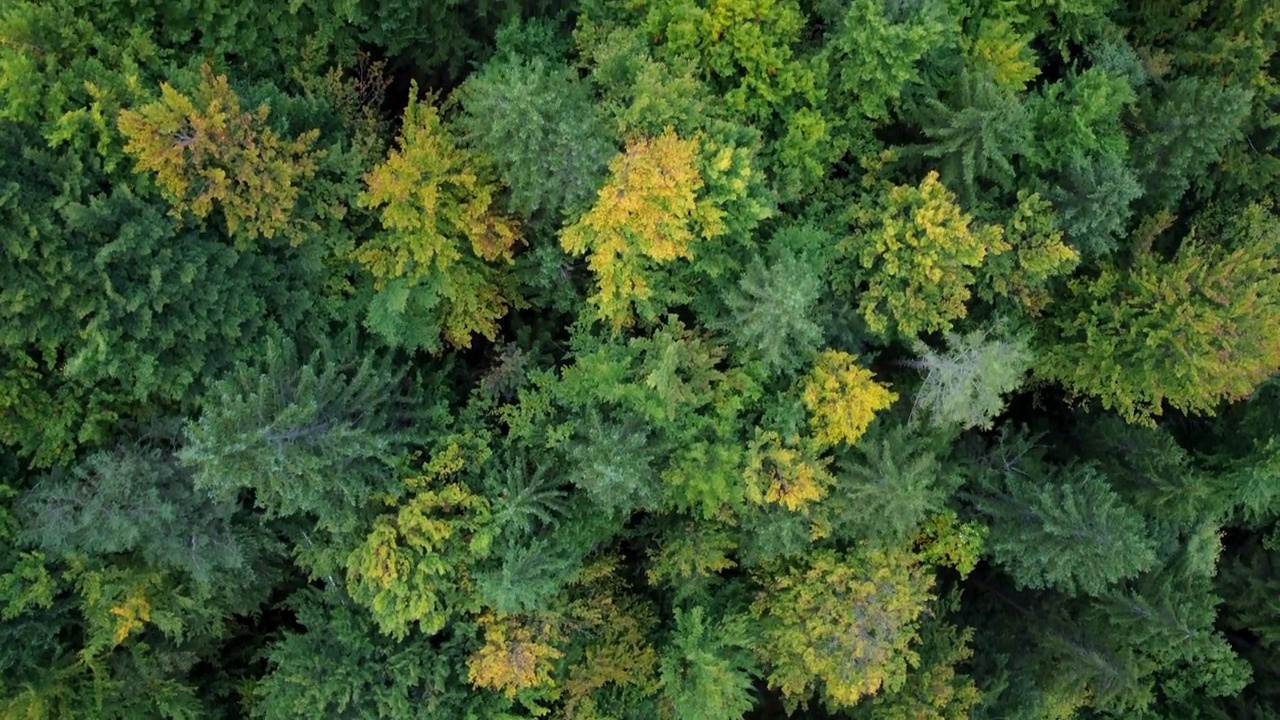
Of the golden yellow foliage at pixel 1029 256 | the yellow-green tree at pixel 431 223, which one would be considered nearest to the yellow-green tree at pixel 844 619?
the golden yellow foliage at pixel 1029 256

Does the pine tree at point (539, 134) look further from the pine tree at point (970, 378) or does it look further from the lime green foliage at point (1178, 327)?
the lime green foliage at point (1178, 327)

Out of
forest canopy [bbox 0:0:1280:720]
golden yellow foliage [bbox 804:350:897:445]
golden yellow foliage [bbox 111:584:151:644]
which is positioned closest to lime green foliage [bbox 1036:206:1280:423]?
forest canopy [bbox 0:0:1280:720]


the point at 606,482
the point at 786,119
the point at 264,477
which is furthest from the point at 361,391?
the point at 786,119

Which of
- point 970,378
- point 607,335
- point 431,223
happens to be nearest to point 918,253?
point 970,378

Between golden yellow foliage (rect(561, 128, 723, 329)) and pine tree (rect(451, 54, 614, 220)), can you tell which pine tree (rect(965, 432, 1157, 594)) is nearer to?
golden yellow foliage (rect(561, 128, 723, 329))

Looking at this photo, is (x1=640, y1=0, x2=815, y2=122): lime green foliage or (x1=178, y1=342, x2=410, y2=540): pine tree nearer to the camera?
(x1=178, y1=342, x2=410, y2=540): pine tree

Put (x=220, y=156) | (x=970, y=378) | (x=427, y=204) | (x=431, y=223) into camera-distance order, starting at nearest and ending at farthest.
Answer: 1. (x=220, y=156)
2. (x=970, y=378)
3. (x=427, y=204)
4. (x=431, y=223)

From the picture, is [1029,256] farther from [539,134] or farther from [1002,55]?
[539,134]
